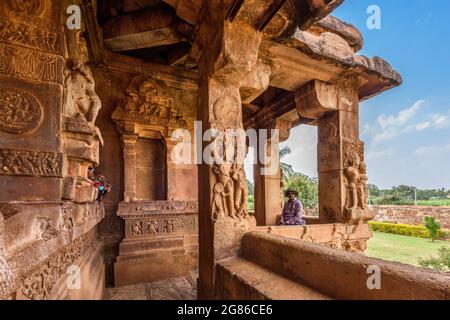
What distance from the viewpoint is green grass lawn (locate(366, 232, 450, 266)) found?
430 inches

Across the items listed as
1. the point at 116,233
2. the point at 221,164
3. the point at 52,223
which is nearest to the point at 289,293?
the point at 221,164

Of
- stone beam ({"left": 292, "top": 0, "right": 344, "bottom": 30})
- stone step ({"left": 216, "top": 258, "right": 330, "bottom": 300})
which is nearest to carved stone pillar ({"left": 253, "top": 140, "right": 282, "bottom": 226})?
stone step ({"left": 216, "top": 258, "right": 330, "bottom": 300})

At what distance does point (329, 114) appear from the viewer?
4891mm

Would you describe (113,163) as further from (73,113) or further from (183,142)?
(73,113)

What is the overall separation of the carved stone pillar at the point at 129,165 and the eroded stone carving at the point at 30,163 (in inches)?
95.0

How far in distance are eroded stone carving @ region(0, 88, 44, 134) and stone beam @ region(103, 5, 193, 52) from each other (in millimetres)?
2294

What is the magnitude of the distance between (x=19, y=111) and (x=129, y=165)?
8.44 ft

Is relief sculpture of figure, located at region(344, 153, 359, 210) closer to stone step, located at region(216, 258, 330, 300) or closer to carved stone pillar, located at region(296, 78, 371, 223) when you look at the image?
carved stone pillar, located at region(296, 78, 371, 223)

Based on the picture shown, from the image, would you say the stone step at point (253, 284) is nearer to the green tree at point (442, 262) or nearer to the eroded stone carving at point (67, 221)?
the eroded stone carving at point (67, 221)

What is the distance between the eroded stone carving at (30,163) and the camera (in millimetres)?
2064

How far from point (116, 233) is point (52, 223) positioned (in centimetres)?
266

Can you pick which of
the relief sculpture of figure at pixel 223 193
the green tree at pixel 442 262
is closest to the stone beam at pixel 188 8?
the relief sculpture of figure at pixel 223 193

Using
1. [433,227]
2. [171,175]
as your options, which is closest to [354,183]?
[171,175]

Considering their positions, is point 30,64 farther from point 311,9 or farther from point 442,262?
point 442,262
